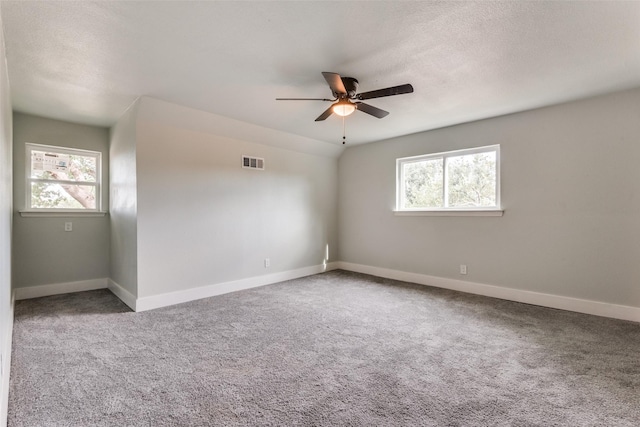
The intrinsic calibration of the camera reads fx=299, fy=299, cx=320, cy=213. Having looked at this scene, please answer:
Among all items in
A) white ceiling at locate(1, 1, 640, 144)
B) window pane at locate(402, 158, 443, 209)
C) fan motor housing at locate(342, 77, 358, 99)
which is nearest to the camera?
white ceiling at locate(1, 1, 640, 144)

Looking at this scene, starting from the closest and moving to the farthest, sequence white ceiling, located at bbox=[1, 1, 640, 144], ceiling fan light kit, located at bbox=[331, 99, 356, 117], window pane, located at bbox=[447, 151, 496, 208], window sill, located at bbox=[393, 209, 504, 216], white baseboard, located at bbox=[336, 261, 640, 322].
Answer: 1. white ceiling, located at bbox=[1, 1, 640, 144]
2. ceiling fan light kit, located at bbox=[331, 99, 356, 117]
3. white baseboard, located at bbox=[336, 261, 640, 322]
4. window sill, located at bbox=[393, 209, 504, 216]
5. window pane, located at bbox=[447, 151, 496, 208]

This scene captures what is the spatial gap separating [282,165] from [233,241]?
4.98ft

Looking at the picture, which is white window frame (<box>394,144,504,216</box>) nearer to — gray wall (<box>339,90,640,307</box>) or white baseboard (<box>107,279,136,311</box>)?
gray wall (<box>339,90,640,307</box>)

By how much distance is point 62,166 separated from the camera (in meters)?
4.20

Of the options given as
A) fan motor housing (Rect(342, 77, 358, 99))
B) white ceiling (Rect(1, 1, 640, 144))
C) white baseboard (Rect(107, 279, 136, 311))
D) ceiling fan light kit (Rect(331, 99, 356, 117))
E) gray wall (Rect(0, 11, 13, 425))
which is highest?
white ceiling (Rect(1, 1, 640, 144))

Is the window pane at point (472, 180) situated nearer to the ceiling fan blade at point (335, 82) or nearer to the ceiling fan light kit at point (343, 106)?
the ceiling fan light kit at point (343, 106)

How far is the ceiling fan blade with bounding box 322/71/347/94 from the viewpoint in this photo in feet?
7.70

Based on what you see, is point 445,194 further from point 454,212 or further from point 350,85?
point 350,85

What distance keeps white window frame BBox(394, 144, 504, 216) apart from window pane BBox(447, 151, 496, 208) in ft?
0.17

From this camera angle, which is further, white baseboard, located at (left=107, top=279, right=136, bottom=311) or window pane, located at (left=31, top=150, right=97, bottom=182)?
window pane, located at (left=31, top=150, right=97, bottom=182)

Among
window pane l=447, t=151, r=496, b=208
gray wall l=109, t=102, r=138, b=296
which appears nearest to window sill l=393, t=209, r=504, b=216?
window pane l=447, t=151, r=496, b=208

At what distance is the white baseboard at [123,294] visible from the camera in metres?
3.52

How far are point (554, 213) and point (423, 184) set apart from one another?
175 cm

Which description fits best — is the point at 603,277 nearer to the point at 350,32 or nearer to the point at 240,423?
the point at 350,32
